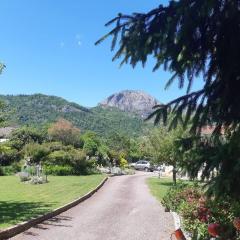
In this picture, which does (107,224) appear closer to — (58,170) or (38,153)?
(58,170)

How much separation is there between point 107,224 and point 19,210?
4.03 m

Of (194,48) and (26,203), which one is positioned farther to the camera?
(26,203)

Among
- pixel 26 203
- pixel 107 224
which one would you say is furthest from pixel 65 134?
pixel 107 224

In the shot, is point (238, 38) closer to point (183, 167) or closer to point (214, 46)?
point (214, 46)

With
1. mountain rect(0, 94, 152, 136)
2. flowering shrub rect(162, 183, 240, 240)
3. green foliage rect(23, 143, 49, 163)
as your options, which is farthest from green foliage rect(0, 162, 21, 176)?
mountain rect(0, 94, 152, 136)

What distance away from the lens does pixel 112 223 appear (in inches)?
642

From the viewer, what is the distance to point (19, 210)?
18.4 meters

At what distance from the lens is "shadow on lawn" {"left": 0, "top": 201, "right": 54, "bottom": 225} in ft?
52.0

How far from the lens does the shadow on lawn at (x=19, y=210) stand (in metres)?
15.8

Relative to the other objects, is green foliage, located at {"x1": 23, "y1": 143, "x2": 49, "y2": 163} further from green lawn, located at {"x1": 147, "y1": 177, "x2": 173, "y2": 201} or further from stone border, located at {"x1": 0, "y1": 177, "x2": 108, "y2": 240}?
stone border, located at {"x1": 0, "y1": 177, "x2": 108, "y2": 240}

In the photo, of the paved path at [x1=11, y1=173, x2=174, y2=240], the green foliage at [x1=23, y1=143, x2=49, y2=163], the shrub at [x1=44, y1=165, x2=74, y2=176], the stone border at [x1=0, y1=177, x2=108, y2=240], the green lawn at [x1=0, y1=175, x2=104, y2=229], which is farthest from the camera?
the green foliage at [x1=23, y1=143, x2=49, y2=163]

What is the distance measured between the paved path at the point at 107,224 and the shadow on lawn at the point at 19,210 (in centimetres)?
75

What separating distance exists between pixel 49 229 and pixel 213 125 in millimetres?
9201

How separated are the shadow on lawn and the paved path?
749mm
